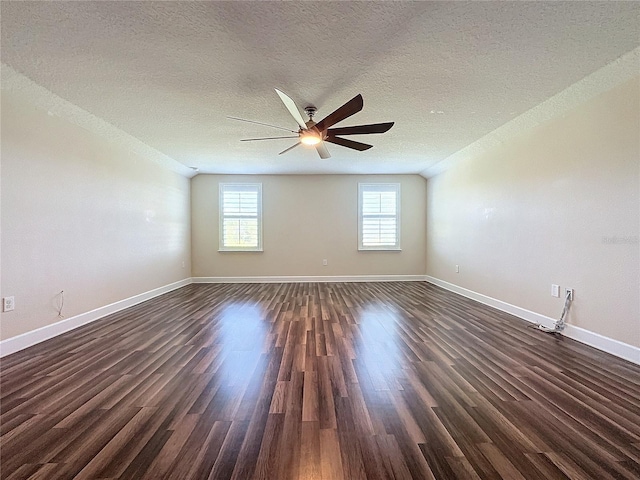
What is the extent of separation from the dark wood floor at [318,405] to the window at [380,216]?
12.2 ft

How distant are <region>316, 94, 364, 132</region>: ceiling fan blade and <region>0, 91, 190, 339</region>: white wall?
2.77m

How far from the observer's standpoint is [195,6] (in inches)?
72.6

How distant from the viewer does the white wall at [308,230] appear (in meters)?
6.82

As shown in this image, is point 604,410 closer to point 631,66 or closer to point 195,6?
point 631,66

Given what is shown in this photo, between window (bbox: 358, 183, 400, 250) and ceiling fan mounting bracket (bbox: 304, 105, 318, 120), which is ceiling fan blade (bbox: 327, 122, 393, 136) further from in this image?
window (bbox: 358, 183, 400, 250)

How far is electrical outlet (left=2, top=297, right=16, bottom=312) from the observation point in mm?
2612

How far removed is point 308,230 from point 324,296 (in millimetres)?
2129

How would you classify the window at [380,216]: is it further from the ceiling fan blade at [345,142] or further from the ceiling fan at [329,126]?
the ceiling fan at [329,126]

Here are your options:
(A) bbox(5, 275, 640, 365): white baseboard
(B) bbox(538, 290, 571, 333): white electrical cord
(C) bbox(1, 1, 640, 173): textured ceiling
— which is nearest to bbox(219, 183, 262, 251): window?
(A) bbox(5, 275, 640, 365): white baseboard

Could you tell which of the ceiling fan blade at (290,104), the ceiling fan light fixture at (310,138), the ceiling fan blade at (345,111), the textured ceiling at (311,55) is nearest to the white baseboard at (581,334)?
the textured ceiling at (311,55)

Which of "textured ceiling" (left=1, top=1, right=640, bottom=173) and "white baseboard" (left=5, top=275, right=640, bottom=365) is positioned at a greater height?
"textured ceiling" (left=1, top=1, right=640, bottom=173)

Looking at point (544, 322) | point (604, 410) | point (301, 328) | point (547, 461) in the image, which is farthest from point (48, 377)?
point (544, 322)

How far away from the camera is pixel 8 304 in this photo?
2.65 meters

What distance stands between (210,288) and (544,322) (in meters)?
5.43
